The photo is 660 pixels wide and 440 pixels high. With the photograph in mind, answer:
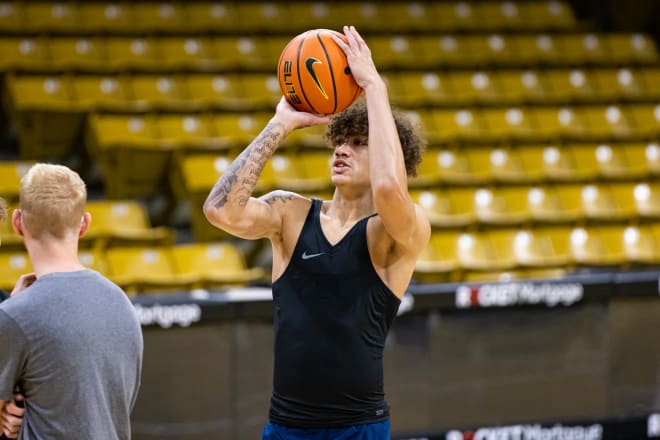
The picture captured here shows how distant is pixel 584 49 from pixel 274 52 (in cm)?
327

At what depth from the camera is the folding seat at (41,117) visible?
737cm

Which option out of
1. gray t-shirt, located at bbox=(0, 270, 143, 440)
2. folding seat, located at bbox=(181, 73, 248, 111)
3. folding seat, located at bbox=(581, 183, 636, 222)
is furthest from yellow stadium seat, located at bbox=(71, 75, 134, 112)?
gray t-shirt, located at bbox=(0, 270, 143, 440)

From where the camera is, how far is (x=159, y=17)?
31.0 feet

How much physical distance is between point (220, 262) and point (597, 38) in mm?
5986

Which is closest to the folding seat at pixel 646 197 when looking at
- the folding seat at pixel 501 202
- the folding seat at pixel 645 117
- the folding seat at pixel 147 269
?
the folding seat at pixel 501 202

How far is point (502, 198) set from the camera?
24.8 ft

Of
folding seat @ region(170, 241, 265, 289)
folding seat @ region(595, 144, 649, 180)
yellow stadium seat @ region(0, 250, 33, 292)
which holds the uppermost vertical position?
folding seat @ region(595, 144, 649, 180)

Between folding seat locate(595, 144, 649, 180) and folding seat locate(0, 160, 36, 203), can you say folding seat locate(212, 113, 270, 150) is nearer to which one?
folding seat locate(0, 160, 36, 203)

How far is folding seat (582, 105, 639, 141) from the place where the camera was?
9102 millimetres

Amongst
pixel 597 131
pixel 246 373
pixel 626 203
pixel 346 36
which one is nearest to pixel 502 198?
pixel 626 203

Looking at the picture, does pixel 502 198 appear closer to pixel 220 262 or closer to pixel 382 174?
pixel 220 262

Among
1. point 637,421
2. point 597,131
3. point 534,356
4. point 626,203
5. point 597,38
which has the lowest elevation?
point 637,421

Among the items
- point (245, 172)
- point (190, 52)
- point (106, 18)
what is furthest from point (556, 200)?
point (245, 172)

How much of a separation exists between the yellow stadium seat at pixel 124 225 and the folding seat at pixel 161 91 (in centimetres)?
119
